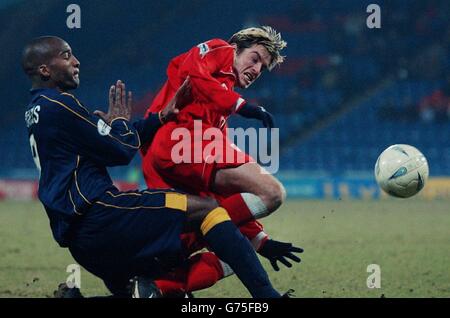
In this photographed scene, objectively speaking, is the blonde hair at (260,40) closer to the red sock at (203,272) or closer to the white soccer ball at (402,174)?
the white soccer ball at (402,174)

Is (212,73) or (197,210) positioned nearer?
(197,210)

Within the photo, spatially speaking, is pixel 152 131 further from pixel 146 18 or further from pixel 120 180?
pixel 146 18

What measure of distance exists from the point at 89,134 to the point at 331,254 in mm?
3993

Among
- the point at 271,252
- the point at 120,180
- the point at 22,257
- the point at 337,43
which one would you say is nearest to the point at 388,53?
the point at 337,43

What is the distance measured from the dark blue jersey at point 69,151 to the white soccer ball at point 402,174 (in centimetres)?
210

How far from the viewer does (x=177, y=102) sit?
187 inches

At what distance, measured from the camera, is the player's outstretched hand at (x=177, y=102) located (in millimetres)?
4668

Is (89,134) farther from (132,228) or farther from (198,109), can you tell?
(198,109)

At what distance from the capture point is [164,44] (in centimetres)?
2275

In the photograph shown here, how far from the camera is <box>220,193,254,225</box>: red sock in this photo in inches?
176

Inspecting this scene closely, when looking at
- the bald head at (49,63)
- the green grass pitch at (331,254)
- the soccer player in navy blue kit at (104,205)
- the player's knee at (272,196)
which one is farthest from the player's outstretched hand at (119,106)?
the green grass pitch at (331,254)

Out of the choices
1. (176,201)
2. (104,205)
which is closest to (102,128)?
(104,205)
